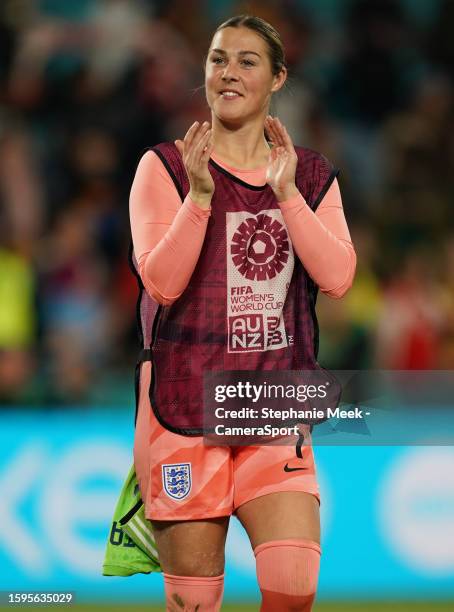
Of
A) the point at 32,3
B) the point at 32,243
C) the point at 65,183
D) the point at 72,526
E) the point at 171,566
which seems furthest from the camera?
the point at 32,3

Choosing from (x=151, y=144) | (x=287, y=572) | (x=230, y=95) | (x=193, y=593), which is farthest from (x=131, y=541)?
(x=151, y=144)

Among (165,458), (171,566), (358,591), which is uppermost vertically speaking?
(358,591)

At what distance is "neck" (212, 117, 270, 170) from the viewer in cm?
359

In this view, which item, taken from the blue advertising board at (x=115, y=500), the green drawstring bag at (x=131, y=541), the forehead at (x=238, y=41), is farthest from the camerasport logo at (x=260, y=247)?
the blue advertising board at (x=115, y=500)

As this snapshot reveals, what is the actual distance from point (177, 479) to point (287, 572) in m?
0.39

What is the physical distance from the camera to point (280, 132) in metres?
3.50

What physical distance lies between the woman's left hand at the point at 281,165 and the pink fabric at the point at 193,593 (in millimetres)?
1044

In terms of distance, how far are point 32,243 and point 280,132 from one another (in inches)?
145

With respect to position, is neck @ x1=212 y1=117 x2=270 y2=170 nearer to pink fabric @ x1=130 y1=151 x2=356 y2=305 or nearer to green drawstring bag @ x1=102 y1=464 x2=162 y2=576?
pink fabric @ x1=130 y1=151 x2=356 y2=305

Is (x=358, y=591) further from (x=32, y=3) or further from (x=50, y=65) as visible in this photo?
(x=32, y=3)

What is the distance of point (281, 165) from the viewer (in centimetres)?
341

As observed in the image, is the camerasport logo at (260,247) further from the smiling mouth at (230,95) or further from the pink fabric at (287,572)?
the pink fabric at (287,572)

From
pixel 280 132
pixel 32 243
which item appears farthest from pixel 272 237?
pixel 32 243

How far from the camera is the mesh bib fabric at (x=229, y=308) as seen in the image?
3.46 meters
